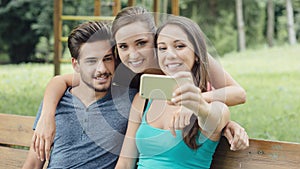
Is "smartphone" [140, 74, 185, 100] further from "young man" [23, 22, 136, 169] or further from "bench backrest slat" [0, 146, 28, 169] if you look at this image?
"bench backrest slat" [0, 146, 28, 169]

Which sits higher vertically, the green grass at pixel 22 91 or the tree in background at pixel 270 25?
the tree in background at pixel 270 25

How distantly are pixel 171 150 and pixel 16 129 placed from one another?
106 cm

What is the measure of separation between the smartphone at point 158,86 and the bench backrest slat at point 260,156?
1.50 ft

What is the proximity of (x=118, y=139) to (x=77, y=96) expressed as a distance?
0.29m

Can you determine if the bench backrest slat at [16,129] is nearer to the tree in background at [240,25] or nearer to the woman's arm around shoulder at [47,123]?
the woman's arm around shoulder at [47,123]

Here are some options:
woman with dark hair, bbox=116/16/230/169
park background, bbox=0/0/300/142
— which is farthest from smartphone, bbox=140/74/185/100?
park background, bbox=0/0/300/142

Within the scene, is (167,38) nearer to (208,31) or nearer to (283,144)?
(283,144)

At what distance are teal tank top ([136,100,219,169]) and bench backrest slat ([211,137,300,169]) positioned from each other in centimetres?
16

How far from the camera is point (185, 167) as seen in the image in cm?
206

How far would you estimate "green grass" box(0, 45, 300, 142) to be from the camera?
16.4 ft

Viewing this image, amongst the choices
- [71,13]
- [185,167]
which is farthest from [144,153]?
[71,13]

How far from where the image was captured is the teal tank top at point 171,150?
2051mm

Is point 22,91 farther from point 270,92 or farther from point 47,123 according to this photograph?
point 47,123

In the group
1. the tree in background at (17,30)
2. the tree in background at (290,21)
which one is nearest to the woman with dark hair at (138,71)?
the tree in background at (17,30)
